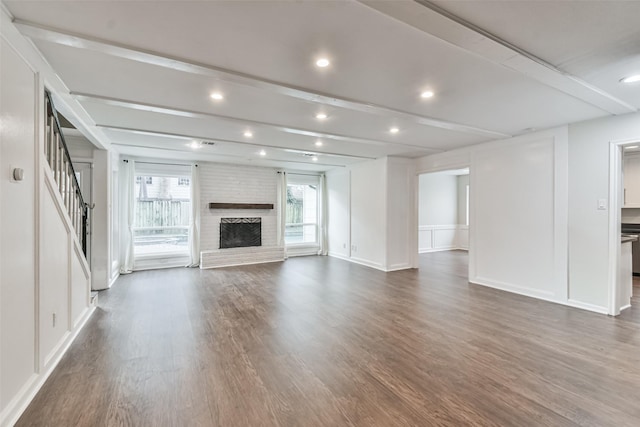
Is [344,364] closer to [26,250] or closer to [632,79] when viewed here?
[26,250]

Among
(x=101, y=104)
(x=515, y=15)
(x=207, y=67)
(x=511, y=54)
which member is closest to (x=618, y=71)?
(x=511, y=54)

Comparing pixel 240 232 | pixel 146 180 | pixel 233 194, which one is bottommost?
pixel 240 232

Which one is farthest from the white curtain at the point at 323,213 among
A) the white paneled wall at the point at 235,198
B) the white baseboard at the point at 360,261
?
the white paneled wall at the point at 235,198

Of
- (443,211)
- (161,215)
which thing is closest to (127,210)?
(161,215)

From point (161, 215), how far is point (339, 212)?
4.43m

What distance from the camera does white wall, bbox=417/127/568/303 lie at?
4105 millimetres

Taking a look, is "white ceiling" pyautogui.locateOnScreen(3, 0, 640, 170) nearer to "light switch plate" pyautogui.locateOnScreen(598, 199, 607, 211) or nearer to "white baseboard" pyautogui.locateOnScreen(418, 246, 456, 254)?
"light switch plate" pyautogui.locateOnScreen(598, 199, 607, 211)

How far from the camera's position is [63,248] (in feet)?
9.25

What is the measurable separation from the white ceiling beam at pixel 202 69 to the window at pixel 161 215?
4993 millimetres

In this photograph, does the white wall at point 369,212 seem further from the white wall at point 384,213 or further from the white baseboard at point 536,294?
the white baseboard at point 536,294

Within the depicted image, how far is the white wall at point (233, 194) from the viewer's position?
701cm

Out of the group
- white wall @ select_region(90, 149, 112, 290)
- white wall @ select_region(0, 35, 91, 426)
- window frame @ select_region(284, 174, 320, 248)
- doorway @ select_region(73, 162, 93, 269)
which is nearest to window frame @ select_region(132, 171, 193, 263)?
doorway @ select_region(73, 162, 93, 269)

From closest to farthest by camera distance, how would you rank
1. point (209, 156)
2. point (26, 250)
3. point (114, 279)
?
point (26, 250), point (114, 279), point (209, 156)

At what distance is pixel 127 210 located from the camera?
6.10 meters
